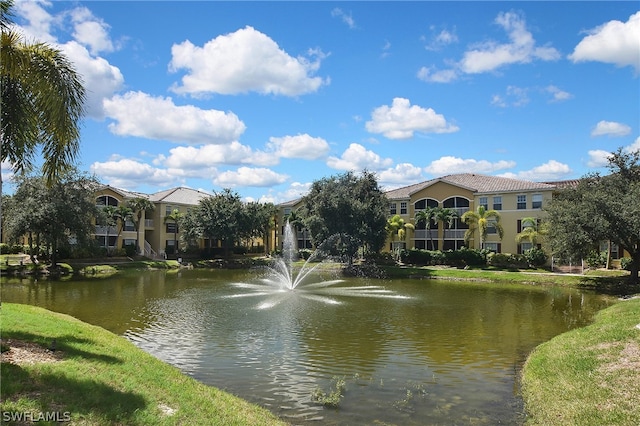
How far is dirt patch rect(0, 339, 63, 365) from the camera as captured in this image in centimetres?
870

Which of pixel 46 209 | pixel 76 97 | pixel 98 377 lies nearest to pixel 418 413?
pixel 98 377

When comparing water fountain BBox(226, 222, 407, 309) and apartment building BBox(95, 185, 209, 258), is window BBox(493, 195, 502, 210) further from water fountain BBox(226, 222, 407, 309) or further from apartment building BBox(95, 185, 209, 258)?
apartment building BBox(95, 185, 209, 258)

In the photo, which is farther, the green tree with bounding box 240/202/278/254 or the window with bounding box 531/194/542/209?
the green tree with bounding box 240/202/278/254

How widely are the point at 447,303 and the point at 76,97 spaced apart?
76.7ft

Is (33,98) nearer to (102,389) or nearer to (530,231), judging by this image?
(102,389)

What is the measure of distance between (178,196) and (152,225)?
762 cm

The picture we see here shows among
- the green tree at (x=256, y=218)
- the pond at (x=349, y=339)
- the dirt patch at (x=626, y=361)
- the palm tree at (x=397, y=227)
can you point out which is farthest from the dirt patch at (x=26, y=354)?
the green tree at (x=256, y=218)

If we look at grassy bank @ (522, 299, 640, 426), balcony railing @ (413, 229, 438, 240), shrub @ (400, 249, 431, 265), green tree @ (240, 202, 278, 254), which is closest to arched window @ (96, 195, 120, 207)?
green tree @ (240, 202, 278, 254)

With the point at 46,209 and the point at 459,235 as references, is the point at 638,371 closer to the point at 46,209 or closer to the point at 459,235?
the point at 46,209

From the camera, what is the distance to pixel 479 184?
60.8 meters

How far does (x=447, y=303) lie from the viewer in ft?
94.7

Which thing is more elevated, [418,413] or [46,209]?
[46,209]

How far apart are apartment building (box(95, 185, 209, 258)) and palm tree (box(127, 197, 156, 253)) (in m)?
0.41

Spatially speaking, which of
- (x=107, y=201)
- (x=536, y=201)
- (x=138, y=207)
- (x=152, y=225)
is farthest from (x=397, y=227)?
(x=107, y=201)
